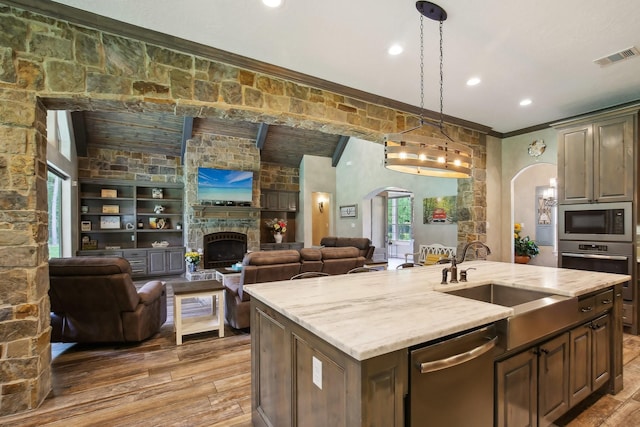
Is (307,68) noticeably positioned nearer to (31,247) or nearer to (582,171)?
(31,247)

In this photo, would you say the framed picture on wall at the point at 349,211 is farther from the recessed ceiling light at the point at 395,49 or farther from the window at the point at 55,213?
the window at the point at 55,213

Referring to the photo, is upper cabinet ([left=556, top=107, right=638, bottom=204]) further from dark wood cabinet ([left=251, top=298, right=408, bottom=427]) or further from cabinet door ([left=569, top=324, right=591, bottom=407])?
dark wood cabinet ([left=251, top=298, right=408, bottom=427])

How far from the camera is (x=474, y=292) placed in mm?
2365

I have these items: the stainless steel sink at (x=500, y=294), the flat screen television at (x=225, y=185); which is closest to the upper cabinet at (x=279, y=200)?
the flat screen television at (x=225, y=185)

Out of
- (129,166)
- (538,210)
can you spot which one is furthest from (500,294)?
(129,166)

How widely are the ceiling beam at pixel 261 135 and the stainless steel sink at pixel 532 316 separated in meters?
6.61

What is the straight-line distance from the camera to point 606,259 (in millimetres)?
3770

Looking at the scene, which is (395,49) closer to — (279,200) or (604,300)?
(604,300)

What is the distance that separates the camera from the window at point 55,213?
5.57 meters

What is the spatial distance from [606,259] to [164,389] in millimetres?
5000

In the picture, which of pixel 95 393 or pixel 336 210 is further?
A: pixel 336 210

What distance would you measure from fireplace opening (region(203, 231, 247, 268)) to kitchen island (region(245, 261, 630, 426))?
6.21 meters

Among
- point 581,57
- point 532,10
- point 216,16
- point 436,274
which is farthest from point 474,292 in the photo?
point 216,16

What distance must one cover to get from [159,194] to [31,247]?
6192 millimetres
